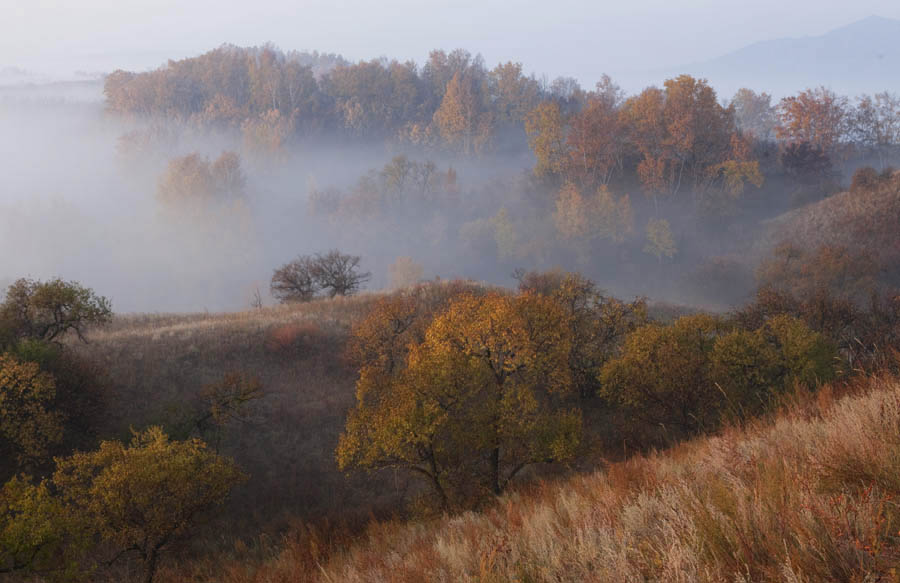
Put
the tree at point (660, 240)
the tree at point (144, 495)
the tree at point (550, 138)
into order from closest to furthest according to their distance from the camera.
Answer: the tree at point (144, 495) < the tree at point (660, 240) < the tree at point (550, 138)

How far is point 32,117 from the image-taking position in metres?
163

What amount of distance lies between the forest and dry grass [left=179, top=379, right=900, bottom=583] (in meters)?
Answer: 0.04

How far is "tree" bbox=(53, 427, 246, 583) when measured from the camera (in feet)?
48.2

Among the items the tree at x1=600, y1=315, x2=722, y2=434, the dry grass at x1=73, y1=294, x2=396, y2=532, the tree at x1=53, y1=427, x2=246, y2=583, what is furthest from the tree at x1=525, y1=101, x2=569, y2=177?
the tree at x1=53, y1=427, x2=246, y2=583

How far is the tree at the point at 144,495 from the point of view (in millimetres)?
14703

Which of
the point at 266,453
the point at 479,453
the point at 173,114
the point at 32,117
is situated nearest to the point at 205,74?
the point at 173,114

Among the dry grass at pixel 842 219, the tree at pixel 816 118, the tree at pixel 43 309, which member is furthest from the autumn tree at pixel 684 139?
the tree at pixel 43 309

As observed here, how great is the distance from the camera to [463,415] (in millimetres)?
19438

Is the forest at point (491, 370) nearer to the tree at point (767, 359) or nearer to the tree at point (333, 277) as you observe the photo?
the tree at point (767, 359)

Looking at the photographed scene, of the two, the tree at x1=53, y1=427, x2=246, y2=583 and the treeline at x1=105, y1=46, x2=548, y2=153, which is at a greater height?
the treeline at x1=105, y1=46, x2=548, y2=153

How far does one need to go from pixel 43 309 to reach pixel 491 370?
75.1ft

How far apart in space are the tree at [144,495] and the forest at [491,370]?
0.09 meters

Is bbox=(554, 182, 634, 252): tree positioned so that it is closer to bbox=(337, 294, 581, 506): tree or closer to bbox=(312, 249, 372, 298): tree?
bbox=(312, 249, 372, 298): tree

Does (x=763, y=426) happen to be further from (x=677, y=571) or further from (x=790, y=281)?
(x=790, y=281)
